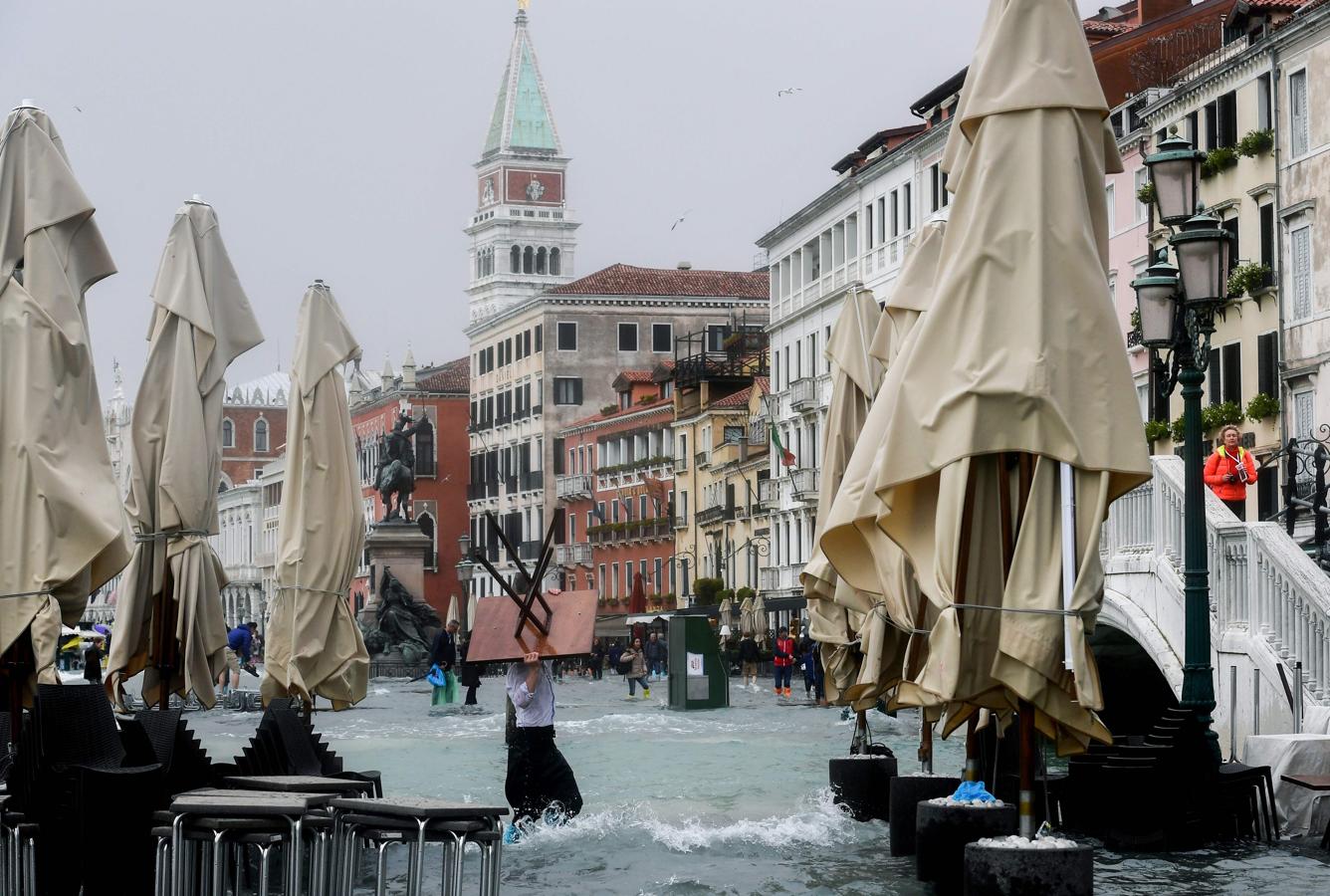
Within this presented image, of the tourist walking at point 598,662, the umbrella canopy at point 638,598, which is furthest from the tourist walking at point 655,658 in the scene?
the umbrella canopy at point 638,598

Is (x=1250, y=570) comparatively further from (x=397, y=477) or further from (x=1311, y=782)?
(x=397, y=477)

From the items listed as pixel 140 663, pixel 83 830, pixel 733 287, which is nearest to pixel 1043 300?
pixel 83 830

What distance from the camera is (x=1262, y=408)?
35438mm

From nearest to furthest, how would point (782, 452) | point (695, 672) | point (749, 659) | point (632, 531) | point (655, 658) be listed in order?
point (695, 672) → point (749, 659) → point (655, 658) → point (782, 452) → point (632, 531)

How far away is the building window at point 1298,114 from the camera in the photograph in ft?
116

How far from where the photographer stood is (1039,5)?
839 cm

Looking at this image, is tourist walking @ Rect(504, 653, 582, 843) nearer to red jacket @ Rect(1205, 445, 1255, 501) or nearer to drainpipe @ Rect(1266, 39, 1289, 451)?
red jacket @ Rect(1205, 445, 1255, 501)

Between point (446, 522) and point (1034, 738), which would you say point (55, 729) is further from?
point (446, 522)

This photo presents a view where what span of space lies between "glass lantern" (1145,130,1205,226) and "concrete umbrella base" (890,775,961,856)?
4.12 metres

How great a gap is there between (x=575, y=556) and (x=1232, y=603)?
73299 millimetres

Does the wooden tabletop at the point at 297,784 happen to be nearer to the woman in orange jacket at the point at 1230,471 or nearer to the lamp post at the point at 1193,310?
the lamp post at the point at 1193,310

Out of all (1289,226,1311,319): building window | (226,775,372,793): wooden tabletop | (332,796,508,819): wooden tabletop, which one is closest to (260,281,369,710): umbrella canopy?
(226,775,372,793): wooden tabletop

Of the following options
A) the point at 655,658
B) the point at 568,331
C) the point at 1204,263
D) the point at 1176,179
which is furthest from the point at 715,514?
the point at 1204,263

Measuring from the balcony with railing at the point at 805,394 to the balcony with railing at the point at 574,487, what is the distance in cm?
2566
